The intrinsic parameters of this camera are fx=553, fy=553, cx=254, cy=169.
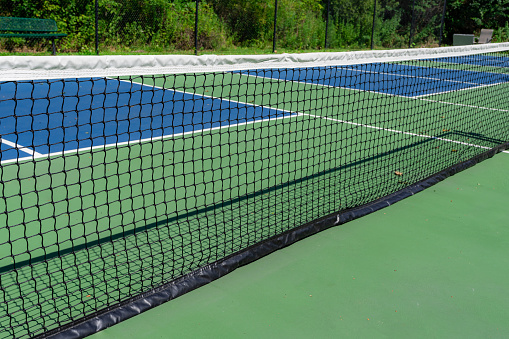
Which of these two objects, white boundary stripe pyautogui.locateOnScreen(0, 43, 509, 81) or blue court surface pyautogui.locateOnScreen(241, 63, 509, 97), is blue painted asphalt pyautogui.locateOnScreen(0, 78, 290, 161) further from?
blue court surface pyautogui.locateOnScreen(241, 63, 509, 97)

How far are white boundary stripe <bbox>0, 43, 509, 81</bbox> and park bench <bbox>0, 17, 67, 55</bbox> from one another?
11.9 metres

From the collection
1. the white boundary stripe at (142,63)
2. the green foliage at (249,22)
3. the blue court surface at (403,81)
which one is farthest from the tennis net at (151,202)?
the green foliage at (249,22)

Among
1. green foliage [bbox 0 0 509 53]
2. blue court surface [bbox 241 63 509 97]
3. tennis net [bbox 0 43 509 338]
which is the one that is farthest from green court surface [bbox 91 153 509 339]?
green foliage [bbox 0 0 509 53]

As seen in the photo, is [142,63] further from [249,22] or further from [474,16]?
[474,16]

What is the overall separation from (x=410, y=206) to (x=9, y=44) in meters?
13.9

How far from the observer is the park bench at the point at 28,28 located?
14828 millimetres

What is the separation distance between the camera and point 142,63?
3.58 meters

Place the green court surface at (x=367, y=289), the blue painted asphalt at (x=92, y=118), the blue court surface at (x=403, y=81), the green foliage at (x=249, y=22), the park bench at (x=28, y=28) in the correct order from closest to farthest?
the green court surface at (x=367, y=289) < the blue painted asphalt at (x=92, y=118) < the blue court surface at (x=403, y=81) < the park bench at (x=28, y=28) < the green foliage at (x=249, y=22)

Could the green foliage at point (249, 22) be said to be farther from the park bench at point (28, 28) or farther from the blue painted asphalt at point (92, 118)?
the blue painted asphalt at point (92, 118)

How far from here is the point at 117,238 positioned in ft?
14.0

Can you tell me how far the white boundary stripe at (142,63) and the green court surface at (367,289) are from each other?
147 cm

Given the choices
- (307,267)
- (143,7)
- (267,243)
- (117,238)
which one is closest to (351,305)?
Result: (307,267)

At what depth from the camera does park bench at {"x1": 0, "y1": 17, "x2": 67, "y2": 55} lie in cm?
1483

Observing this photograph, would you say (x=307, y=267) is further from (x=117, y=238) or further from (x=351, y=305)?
(x=117, y=238)
